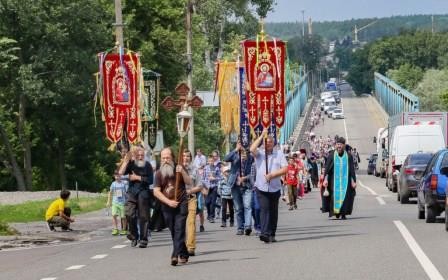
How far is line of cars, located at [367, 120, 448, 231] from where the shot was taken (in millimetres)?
27250

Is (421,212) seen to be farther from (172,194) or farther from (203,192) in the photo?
(172,194)

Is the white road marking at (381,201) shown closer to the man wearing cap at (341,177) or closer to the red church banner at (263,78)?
the red church banner at (263,78)

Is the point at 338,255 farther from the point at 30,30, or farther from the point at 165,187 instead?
the point at 30,30

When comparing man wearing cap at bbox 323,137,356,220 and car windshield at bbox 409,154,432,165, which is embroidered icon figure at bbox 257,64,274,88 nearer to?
man wearing cap at bbox 323,137,356,220

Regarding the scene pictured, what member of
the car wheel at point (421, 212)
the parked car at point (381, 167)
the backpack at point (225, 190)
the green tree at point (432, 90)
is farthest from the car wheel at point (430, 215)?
the green tree at point (432, 90)

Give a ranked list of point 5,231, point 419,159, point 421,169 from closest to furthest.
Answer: point 5,231
point 421,169
point 419,159

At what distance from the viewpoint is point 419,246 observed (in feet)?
68.4

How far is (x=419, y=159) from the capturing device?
42.4 meters

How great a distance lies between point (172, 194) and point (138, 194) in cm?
417

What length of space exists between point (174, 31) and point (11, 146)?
10.0 m

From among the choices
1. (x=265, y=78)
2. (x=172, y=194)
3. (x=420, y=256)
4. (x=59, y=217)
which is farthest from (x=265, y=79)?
(x=420, y=256)

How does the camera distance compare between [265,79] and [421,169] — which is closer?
[265,79]

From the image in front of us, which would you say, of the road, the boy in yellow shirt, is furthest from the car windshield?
the boy in yellow shirt

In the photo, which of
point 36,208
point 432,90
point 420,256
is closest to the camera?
point 420,256
